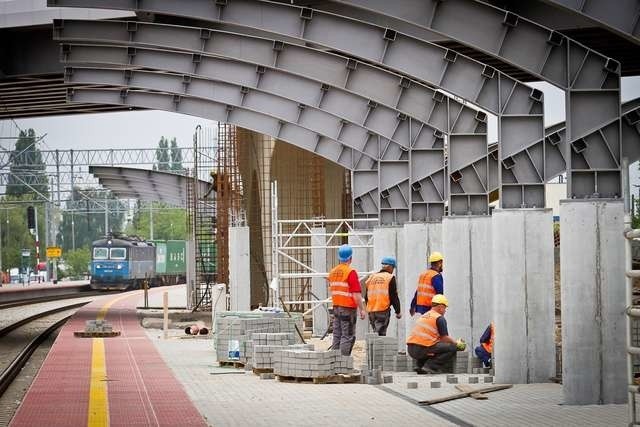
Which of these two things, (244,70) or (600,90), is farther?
(244,70)

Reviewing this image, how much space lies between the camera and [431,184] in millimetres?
28047

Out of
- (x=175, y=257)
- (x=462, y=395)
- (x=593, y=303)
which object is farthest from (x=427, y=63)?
(x=175, y=257)

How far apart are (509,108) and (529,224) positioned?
1848 mm

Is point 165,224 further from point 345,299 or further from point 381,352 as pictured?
point 345,299

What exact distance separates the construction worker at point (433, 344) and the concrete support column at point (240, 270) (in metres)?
11.2

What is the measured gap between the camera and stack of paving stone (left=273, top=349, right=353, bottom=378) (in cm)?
2036

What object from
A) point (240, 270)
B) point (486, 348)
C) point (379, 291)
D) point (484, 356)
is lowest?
point (484, 356)

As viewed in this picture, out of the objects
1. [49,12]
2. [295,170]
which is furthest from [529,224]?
[295,170]

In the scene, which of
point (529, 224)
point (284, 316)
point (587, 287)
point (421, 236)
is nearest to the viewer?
point (587, 287)

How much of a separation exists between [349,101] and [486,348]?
9415mm

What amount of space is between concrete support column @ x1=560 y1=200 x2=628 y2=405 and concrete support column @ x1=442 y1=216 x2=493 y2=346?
6.28 m

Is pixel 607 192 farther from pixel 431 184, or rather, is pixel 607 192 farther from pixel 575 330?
pixel 431 184

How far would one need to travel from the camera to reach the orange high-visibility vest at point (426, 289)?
22594 millimetres

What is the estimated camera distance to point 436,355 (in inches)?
869
